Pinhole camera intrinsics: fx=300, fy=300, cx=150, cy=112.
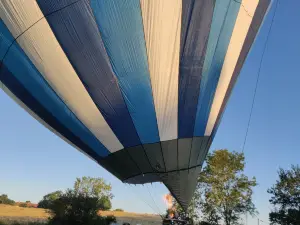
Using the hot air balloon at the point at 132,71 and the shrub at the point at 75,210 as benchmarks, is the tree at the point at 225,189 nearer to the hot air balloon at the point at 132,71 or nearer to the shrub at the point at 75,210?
the shrub at the point at 75,210

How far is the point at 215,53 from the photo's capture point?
7887mm

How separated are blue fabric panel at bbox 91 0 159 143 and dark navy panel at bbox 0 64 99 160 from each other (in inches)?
83.0

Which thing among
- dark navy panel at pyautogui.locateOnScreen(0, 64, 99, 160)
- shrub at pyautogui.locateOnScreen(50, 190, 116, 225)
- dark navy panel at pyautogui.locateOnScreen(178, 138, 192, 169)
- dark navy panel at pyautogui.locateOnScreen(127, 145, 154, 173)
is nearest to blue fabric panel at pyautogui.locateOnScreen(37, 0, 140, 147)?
dark navy panel at pyautogui.locateOnScreen(127, 145, 154, 173)

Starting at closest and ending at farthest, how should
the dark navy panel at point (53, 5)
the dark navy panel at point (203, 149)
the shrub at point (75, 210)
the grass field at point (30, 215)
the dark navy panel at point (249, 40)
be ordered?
the dark navy panel at point (53, 5) < the dark navy panel at point (203, 149) < the dark navy panel at point (249, 40) < the shrub at point (75, 210) < the grass field at point (30, 215)

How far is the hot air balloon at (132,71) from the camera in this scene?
6.92 metres

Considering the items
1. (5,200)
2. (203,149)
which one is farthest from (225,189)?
(5,200)

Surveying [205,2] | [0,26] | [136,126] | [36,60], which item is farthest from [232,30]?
[0,26]

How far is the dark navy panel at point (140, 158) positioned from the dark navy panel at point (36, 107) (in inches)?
57.1

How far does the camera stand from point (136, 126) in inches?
300

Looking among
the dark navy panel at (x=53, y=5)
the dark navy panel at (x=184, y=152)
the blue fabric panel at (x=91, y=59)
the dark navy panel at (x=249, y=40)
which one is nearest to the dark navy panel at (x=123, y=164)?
the blue fabric panel at (x=91, y=59)

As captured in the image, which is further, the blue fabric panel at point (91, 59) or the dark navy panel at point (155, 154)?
the dark navy panel at point (155, 154)

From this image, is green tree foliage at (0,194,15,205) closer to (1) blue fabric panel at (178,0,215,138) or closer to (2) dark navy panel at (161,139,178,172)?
(2) dark navy panel at (161,139,178,172)

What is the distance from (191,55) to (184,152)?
256cm

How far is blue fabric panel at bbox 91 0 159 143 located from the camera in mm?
6809
